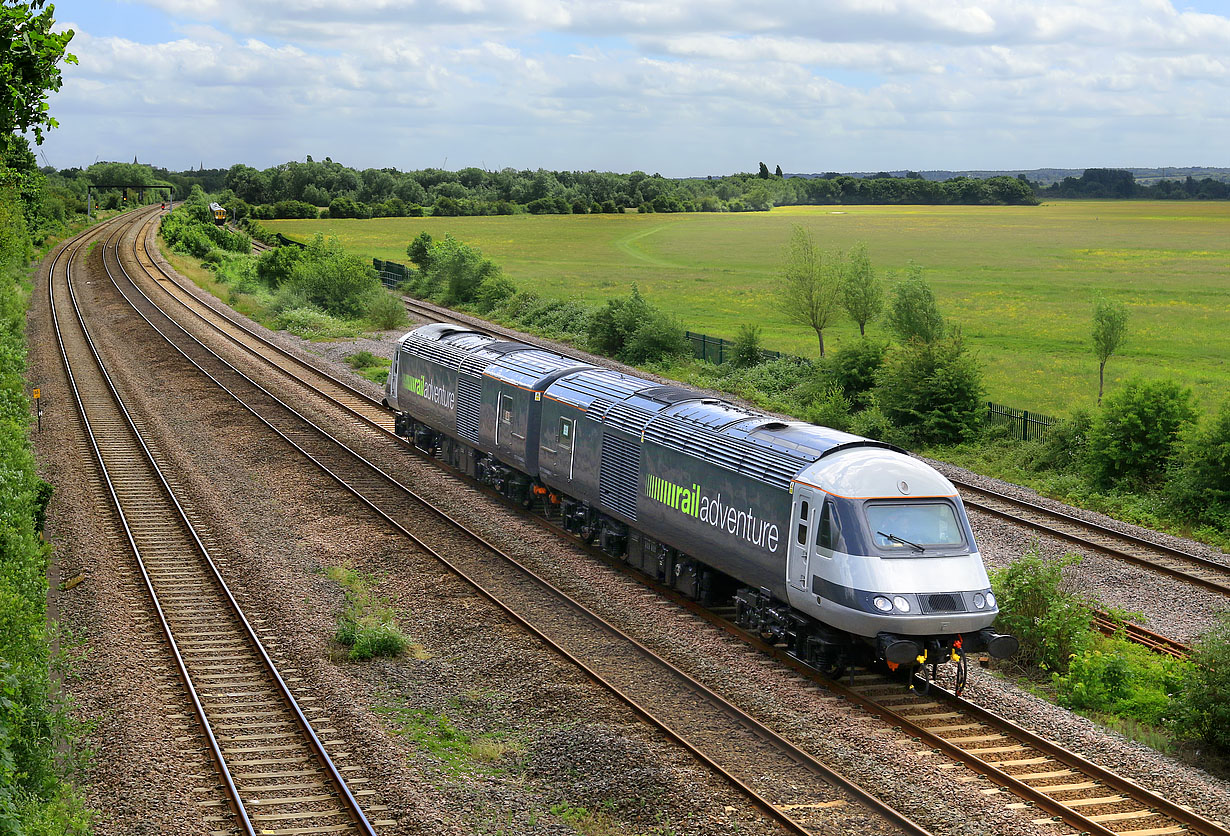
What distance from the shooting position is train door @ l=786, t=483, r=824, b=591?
16.0 meters

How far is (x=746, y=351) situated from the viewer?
49.3 meters

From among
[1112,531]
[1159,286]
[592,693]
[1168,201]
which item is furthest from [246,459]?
[1168,201]

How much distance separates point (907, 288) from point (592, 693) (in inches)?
1243

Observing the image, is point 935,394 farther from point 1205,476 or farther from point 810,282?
point 810,282

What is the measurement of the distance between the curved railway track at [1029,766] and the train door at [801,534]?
1.64 metres

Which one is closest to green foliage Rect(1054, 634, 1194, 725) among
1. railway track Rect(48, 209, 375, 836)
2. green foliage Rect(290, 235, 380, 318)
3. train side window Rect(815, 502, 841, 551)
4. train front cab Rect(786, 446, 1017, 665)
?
train front cab Rect(786, 446, 1017, 665)

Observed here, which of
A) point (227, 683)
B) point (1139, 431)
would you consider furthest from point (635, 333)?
point (227, 683)

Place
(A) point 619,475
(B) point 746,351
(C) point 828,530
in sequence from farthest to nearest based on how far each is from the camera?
1. (B) point 746,351
2. (A) point 619,475
3. (C) point 828,530

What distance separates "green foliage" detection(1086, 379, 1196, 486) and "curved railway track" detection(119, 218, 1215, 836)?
55.2 ft

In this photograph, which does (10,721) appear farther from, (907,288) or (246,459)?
(907,288)

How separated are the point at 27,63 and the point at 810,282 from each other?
4001 centimetres

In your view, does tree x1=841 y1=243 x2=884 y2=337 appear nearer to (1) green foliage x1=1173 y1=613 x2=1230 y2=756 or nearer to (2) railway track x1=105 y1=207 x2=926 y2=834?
(2) railway track x1=105 y1=207 x2=926 y2=834

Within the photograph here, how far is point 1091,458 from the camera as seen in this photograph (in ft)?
101

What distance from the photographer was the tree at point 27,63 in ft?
50.6
